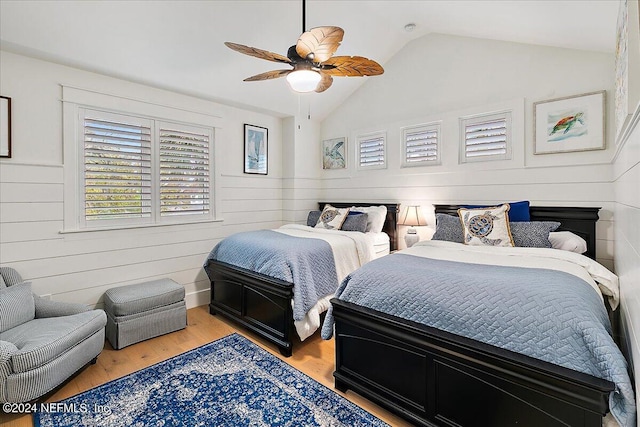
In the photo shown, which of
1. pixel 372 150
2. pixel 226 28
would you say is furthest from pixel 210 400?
pixel 372 150

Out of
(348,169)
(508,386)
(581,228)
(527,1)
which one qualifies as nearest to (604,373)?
(508,386)

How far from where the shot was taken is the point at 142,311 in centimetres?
283

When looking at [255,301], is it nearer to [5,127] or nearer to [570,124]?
[5,127]

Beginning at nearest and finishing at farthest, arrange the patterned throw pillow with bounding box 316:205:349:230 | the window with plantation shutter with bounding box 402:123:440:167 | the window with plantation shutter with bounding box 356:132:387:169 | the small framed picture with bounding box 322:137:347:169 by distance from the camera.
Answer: the window with plantation shutter with bounding box 402:123:440:167
the patterned throw pillow with bounding box 316:205:349:230
the window with plantation shutter with bounding box 356:132:387:169
the small framed picture with bounding box 322:137:347:169

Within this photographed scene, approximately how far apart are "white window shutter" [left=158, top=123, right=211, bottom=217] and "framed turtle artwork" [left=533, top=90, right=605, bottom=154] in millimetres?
3647

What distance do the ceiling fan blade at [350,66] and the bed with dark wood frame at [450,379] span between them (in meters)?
1.67

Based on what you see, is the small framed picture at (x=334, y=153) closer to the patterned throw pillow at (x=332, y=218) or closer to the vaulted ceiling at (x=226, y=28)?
the patterned throw pillow at (x=332, y=218)

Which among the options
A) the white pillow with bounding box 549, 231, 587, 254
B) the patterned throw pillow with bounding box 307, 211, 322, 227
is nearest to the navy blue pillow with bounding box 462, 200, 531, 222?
the white pillow with bounding box 549, 231, 587, 254

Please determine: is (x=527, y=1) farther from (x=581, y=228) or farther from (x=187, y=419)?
(x=187, y=419)

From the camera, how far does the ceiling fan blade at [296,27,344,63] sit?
6.04ft

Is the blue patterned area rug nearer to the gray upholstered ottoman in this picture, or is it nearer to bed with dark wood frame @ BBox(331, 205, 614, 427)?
bed with dark wood frame @ BBox(331, 205, 614, 427)

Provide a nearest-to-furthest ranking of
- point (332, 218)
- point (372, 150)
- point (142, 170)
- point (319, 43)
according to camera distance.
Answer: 1. point (319, 43)
2. point (142, 170)
3. point (332, 218)
4. point (372, 150)

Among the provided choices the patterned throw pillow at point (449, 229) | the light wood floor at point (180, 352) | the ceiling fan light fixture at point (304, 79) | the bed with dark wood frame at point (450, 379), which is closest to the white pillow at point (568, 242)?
the patterned throw pillow at point (449, 229)

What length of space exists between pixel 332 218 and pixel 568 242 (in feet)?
7.82
